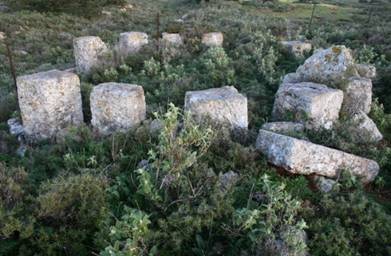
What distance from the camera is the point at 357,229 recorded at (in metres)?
5.20

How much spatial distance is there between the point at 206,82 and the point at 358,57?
5.60 metres

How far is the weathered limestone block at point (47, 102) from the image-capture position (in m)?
7.23

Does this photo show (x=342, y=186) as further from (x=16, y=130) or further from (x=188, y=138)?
(x=16, y=130)

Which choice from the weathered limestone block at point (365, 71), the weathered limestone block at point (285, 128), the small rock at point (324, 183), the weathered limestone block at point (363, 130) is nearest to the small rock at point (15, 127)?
the weathered limestone block at point (285, 128)

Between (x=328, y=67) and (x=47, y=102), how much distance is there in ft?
20.1

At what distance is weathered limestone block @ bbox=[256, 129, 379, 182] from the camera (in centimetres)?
605

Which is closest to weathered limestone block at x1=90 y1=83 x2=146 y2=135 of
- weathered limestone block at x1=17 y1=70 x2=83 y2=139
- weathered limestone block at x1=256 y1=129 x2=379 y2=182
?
weathered limestone block at x1=17 y1=70 x2=83 y2=139

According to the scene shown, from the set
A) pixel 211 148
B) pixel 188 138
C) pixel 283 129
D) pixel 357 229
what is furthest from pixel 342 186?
pixel 188 138

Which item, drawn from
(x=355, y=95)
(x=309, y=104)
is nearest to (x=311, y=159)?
(x=309, y=104)

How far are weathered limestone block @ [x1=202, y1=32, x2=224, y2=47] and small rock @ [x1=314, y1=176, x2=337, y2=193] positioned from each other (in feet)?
27.8

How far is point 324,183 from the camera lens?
596 centimetres

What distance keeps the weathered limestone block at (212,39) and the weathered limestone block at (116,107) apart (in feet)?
22.4

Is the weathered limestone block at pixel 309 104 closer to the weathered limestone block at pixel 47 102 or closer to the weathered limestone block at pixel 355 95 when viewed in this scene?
the weathered limestone block at pixel 355 95

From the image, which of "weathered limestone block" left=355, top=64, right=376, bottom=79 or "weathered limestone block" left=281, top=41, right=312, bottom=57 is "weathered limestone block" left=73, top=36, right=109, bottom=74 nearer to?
"weathered limestone block" left=281, top=41, right=312, bottom=57
